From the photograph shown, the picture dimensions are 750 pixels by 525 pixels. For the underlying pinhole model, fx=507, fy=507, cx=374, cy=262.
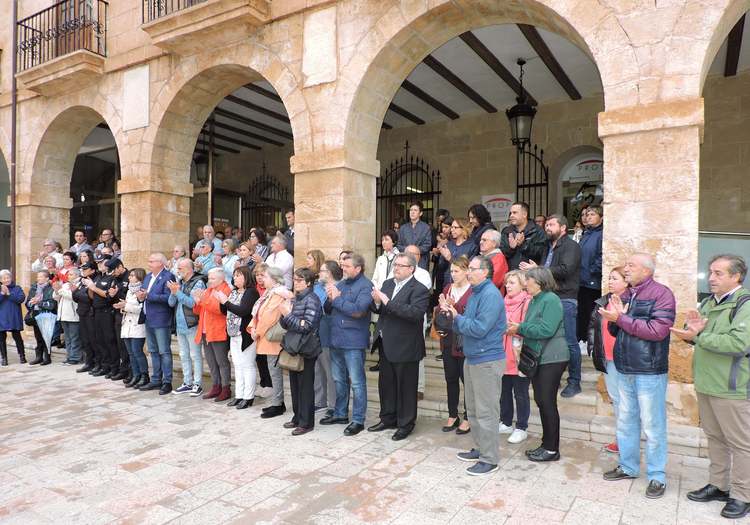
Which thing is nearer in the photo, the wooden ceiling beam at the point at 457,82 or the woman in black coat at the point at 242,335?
the woman in black coat at the point at 242,335

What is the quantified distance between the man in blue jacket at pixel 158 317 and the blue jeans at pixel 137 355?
0.17 metres

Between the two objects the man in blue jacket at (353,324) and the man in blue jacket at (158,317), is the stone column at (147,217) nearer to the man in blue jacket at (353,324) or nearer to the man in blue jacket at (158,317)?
the man in blue jacket at (158,317)

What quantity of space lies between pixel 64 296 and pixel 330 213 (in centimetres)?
441

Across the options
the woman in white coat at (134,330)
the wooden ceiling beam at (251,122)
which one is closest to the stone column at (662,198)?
the woman in white coat at (134,330)

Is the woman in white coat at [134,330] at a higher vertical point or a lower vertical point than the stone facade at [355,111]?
lower

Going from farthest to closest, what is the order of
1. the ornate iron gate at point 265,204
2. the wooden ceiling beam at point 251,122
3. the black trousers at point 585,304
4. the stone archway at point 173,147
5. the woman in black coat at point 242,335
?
the ornate iron gate at point 265,204
the wooden ceiling beam at point 251,122
the stone archway at point 173,147
the woman in black coat at point 242,335
the black trousers at point 585,304

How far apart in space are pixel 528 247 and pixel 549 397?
1.70 m

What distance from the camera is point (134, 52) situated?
27.1 feet

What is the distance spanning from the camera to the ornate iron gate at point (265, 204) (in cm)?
1254

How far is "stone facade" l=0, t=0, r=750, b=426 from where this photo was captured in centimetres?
445

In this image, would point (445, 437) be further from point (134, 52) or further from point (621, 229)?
point (134, 52)

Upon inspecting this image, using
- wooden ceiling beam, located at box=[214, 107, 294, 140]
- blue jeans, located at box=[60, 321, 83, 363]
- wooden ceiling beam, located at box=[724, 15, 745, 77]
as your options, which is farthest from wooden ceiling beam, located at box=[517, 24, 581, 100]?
blue jeans, located at box=[60, 321, 83, 363]

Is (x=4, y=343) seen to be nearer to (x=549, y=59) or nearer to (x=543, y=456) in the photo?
(x=543, y=456)

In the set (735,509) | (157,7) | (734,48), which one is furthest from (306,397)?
(734,48)
